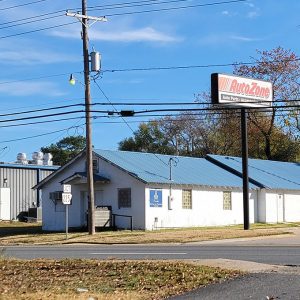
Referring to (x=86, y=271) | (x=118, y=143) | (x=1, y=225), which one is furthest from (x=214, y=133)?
(x=86, y=271)

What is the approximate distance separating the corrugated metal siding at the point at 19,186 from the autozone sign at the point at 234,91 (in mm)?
21818

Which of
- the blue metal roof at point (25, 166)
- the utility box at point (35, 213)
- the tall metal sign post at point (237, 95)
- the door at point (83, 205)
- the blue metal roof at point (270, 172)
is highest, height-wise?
the tall metal sign post at point (237, 95)

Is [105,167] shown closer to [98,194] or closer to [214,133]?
[98,194]

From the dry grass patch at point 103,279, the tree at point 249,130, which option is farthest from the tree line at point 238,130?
the dry grass patch at point 103,279

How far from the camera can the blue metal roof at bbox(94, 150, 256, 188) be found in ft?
126

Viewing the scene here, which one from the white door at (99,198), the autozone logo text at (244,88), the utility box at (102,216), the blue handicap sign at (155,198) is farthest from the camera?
the white door at (99,198)

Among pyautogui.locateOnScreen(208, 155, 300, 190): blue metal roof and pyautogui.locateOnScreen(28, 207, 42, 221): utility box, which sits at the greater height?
pyautogui.locateOnScreen(208, 155, 300, 190): blue metal roof

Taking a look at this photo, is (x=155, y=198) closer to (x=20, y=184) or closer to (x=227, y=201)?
(x=227, y=201)

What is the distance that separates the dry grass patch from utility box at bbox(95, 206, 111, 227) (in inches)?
830

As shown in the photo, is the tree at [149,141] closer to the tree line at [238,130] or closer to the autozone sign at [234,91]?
the tree line at [238,130]

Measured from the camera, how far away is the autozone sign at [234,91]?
3656cm

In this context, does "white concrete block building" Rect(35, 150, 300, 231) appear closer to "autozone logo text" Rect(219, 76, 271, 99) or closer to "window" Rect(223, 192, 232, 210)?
"window" Rect(223, 192, 232, 210)

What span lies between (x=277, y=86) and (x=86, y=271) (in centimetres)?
5336

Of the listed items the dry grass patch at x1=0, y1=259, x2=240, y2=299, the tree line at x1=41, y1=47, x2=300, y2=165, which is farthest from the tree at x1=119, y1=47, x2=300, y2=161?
the dry grass patch at x1=0, y1=259, x2=240, y2=299
